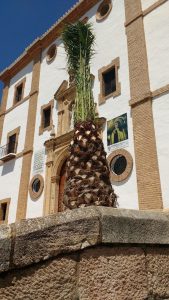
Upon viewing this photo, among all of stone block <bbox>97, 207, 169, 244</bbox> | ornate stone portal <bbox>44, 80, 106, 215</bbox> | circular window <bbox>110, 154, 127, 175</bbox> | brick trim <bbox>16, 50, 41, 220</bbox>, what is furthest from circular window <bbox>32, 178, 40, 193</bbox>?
stone block <bbox>97, 207, 169, 244</bbox>

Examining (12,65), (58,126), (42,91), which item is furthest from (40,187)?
(12,65)

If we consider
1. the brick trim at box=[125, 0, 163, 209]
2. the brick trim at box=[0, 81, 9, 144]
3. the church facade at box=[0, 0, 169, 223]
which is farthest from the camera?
the brick trim at box=[0, 81, 9, 144]

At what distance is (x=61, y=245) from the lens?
6.42 ft

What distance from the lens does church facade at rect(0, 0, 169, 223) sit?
9281mm

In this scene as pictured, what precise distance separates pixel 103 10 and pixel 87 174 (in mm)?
11914

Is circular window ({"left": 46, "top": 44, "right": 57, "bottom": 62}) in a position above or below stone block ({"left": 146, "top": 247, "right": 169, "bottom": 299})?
above

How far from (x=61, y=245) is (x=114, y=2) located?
13791 millimetres

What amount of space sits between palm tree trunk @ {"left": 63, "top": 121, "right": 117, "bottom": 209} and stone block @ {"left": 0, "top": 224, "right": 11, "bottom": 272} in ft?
7.56

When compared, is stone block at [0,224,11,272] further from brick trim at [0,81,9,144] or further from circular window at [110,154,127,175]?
brick trim at [0,81,9,144]

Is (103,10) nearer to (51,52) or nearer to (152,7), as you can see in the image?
(152,7)

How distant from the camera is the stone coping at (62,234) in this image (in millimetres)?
1940

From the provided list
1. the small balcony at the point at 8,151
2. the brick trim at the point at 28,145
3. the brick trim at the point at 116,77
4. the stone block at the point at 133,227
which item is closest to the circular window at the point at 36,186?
the brick trim at the point at 28,145

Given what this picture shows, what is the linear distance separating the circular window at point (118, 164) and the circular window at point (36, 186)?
4.11m

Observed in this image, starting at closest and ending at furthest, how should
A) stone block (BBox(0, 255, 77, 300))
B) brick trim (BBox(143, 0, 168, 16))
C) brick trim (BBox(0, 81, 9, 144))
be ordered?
stone block (BBox(0, 255, 77, 300)) → brick trim (BBox(143, 0, 168, 16)) → brick trim (BBox(0, 81, 9, 144))
